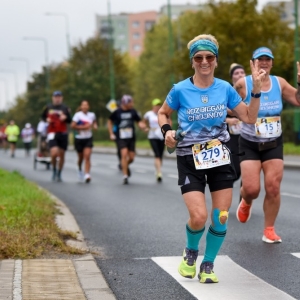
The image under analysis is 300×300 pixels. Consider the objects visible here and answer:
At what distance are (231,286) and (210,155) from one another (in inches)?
38.8

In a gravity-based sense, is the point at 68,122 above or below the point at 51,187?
above

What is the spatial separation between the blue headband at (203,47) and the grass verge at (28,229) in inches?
91.6

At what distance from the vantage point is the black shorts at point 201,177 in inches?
280

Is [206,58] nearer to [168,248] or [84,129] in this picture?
[168,248]

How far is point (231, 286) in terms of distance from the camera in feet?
22.6

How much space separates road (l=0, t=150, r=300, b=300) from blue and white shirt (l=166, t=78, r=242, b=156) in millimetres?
1074

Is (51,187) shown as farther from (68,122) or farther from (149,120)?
(149,120)

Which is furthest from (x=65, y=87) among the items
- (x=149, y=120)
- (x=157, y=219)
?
(x=157, y=219)

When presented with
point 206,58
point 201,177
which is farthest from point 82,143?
point 206,58

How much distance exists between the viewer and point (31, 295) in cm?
632

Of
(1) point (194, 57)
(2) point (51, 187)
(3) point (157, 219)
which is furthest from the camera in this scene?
(2) point (51, 187)

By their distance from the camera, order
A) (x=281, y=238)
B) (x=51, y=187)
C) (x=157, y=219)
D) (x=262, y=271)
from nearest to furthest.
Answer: (x=262, y=271) → (x=281, y=238) → (x=157, y=219) → (x=51, y=187)

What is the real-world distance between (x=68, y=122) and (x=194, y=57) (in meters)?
13.4

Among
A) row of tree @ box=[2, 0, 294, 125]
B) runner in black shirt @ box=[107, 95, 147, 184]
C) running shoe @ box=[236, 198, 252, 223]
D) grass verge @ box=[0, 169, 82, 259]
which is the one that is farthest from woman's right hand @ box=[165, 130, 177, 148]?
row of tree @ box=[2, 0, 294, 125]
